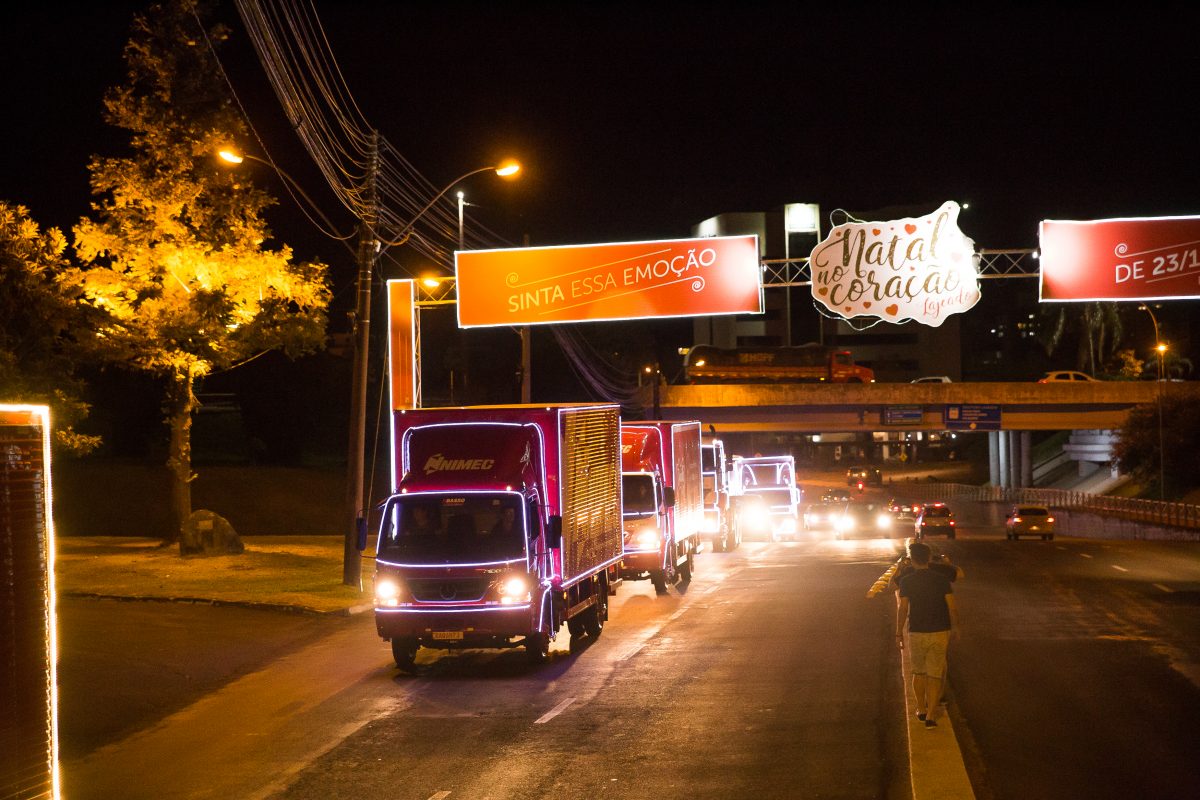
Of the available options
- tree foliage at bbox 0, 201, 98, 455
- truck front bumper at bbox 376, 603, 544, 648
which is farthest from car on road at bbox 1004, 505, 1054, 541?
truck front bumper at bbox 376, 603, 544, 648

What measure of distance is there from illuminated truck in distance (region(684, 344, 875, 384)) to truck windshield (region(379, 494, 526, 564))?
182 ft

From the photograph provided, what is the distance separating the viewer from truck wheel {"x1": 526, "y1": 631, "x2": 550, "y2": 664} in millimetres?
15742

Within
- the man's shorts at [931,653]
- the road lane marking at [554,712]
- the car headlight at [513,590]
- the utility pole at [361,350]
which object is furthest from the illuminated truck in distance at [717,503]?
the man's shorts at [931,653]

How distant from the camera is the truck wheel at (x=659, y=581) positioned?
23612 millimetres

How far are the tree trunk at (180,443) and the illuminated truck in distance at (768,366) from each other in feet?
141

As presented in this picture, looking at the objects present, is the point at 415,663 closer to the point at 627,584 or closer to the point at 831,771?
the point at 831,771

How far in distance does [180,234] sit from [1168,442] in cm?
5070

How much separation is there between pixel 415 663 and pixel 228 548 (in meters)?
14.9

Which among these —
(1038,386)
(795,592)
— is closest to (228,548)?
(795,592)

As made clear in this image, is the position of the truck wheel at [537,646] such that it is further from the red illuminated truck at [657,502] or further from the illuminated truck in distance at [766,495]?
the illuminated truck in distance at [766,495]

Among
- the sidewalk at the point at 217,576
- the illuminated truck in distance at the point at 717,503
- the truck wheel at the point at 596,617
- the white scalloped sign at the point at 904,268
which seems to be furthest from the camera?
the illuminated truck in distance at the point at 717,503

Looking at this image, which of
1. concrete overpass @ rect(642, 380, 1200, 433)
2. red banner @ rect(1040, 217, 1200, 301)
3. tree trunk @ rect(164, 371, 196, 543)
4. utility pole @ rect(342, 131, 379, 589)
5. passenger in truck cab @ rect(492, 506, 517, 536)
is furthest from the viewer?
concrete overpass @ rect(642, 380, 1200, 433)

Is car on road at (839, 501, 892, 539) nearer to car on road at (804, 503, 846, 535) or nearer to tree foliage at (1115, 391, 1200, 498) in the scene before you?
car on road at (804, 503, 846, 535)

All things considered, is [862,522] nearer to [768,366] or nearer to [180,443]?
[768,366]
